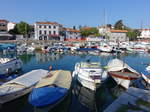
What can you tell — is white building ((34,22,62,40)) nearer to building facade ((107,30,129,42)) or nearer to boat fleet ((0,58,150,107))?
building facade ((107,30,129,42))

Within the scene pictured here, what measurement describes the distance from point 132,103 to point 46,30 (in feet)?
260

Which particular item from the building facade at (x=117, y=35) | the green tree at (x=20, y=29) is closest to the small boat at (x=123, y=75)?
the green tree at (x=20, y=29)

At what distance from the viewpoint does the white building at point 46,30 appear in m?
83.2

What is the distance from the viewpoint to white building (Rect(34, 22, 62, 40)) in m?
83.2

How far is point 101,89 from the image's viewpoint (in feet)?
57.4

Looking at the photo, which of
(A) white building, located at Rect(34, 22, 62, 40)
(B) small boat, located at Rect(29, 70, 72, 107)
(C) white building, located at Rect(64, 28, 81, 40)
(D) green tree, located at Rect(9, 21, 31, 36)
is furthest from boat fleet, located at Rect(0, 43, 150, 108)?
(C) white building, located at Rect(64, 28, 81, 40)

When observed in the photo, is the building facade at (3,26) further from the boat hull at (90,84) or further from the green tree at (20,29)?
the boat hull at (90,84)

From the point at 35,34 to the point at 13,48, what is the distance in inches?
1532

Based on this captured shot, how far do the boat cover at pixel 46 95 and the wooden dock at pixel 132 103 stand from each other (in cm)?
447

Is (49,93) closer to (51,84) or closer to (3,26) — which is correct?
(51,84)

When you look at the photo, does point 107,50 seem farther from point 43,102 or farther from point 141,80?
point 43,102

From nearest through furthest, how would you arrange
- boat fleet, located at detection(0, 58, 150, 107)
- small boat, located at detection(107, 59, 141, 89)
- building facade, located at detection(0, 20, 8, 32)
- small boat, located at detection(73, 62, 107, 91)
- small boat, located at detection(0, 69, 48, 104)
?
boat fleet, located at detection(0, 58, 150, 107)
small boat, located at detection(0, 69, 48, 104)
small boat, located at detection(73, 62, 107, 91)
small boat, located at detection(107, 59, 141, 89)
building facade, located at detection(0, 20, 8, 32)

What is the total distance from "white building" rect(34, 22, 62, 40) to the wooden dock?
251ft

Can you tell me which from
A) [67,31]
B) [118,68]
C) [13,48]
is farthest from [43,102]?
[67,31]
